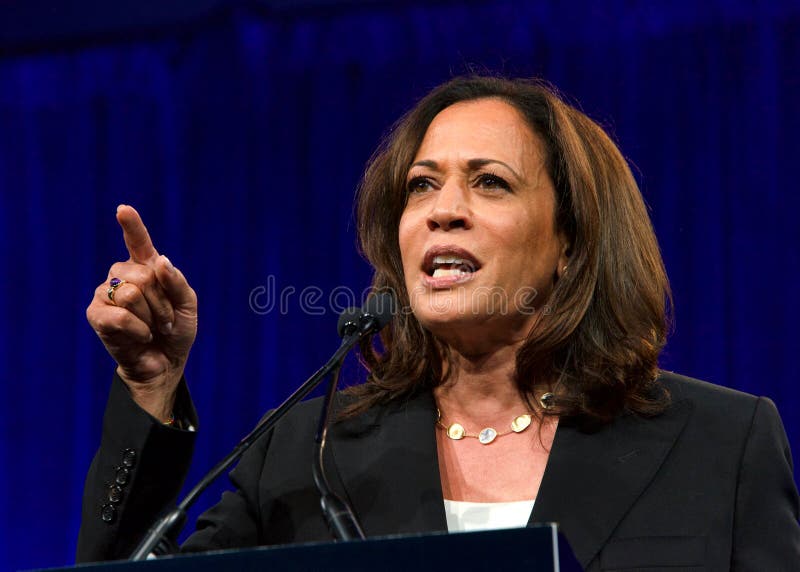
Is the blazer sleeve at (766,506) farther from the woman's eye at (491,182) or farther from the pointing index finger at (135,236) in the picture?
the pointing index finger at (135,236)

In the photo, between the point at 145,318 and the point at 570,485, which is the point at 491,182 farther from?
the point at 145,318

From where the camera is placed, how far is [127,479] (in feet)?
5.16

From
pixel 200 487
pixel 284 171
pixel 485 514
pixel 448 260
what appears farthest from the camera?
pixel 284 171

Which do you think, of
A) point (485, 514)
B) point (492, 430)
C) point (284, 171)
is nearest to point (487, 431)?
point (492, 430)

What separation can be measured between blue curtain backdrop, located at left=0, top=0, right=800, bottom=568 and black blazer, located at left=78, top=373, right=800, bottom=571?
1.30 m

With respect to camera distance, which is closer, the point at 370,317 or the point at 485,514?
the point at 370,317

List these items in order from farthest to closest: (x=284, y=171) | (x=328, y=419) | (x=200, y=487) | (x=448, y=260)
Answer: (x=284, y=171) → (x=448, y=260) → (x=328, y=419) → (x=200, y=487)

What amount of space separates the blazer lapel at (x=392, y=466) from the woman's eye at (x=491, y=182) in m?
0.40

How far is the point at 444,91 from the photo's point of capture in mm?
2176

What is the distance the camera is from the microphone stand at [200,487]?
1285mm

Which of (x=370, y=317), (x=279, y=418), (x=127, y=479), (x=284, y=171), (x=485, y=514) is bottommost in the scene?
(x=485, y=514)

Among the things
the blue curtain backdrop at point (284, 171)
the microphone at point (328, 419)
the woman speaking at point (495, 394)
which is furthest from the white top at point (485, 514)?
the blue curtain backdrop at point (284, 171)

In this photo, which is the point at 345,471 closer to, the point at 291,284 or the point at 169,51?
the point at 291,284

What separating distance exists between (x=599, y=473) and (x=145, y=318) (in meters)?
0.74
